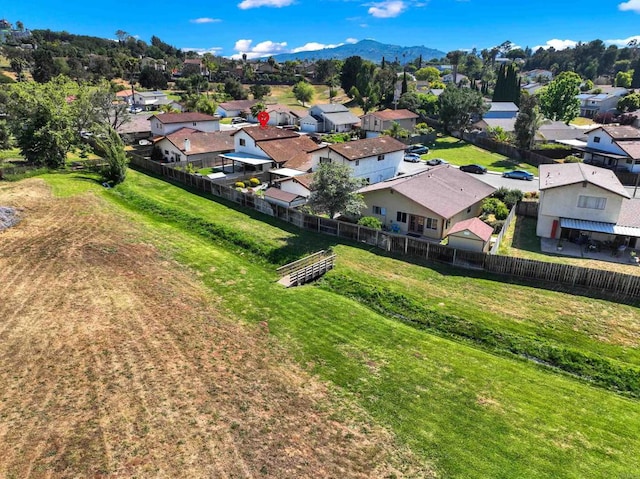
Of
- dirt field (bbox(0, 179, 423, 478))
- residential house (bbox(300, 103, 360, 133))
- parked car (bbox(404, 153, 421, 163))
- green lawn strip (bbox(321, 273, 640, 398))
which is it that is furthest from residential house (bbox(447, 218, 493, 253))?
residential house (bbox(300, 103, 360, 133))

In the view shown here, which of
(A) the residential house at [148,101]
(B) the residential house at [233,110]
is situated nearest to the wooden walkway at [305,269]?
(B) the residential house at [233,110]

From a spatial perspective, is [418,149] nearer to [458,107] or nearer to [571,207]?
[458,107]

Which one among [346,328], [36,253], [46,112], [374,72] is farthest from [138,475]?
[374,72]

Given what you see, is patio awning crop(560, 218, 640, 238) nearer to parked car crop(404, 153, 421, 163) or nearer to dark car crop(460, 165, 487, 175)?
dark car crop(460, 165, 487, 175)

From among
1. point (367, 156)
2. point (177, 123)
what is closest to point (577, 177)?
point (367, 156)

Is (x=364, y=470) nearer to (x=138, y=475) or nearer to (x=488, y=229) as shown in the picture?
(x=138, y=475)
